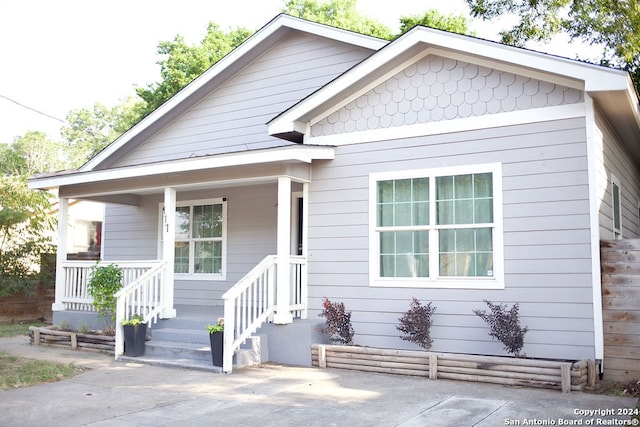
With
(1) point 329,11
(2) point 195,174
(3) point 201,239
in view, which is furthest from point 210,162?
(1) point 329,11

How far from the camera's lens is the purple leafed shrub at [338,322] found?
845 cm

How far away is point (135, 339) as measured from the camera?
358 inches

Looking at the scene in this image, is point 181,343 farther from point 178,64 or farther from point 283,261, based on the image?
point 178,64

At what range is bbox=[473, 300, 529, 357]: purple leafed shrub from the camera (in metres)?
7.19

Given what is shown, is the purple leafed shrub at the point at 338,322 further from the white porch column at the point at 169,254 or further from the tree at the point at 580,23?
the tree at the point at 580,23

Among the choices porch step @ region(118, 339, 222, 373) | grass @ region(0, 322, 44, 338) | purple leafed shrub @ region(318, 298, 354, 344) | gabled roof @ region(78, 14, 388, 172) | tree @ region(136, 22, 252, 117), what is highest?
tree @ region(136, 22, 252, 117)

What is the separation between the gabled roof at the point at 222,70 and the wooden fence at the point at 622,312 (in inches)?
199

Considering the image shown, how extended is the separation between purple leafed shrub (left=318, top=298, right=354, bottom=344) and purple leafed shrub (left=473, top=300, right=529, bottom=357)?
2.00m

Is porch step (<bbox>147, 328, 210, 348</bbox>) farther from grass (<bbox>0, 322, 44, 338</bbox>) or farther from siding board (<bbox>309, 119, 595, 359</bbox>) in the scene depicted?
grass (<bbox>0, 322, 44, 338</bbox>)

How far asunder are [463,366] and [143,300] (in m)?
5.16

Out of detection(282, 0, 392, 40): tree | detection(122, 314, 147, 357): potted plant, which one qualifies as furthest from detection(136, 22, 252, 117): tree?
detection(122, 314, 147, 357): potted plant

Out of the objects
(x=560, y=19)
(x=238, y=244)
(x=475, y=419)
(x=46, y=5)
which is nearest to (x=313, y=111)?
(x=238, y=244)

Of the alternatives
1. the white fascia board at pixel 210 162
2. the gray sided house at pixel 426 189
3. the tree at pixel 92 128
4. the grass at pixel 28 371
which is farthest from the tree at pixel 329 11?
the grass at pixel 28 371

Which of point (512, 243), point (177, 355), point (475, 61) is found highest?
point (475, 61)
